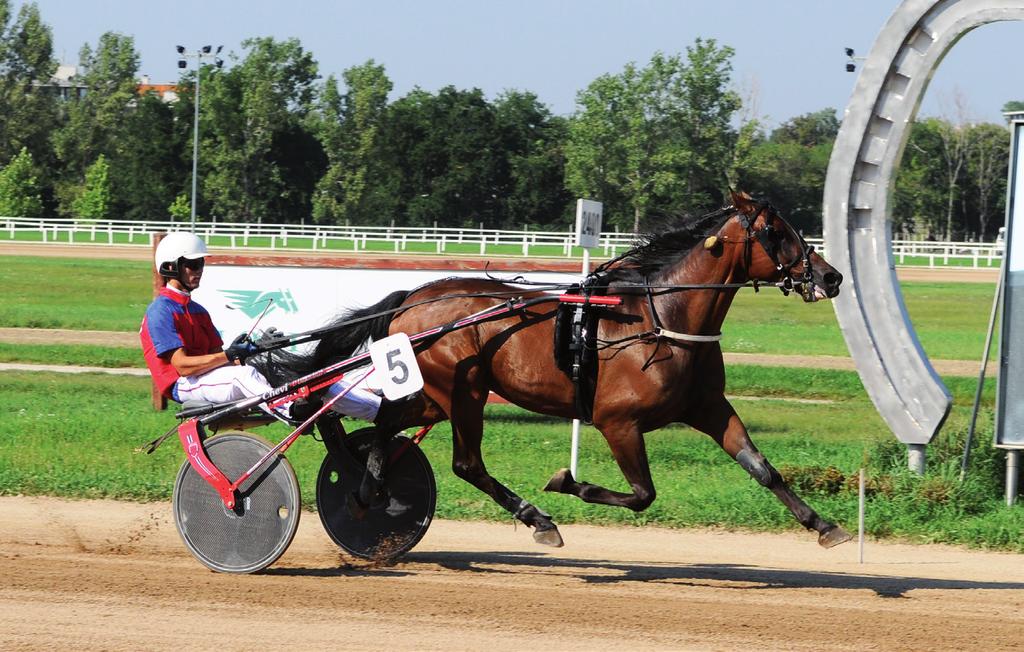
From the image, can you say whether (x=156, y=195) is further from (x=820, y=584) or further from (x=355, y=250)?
(x=820, y=584)

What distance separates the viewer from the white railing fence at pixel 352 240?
42281 millimetres

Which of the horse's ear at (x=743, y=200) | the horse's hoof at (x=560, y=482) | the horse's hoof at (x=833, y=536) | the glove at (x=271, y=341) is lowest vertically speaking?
the horse's hoof at (x=833, y=536)

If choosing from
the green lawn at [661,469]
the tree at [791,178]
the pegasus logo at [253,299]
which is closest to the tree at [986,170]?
the tree at [791,178]

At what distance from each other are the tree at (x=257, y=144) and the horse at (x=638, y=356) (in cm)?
5375

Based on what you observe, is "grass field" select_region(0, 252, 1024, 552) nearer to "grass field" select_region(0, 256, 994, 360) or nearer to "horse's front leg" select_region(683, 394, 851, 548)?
"horse's front leg" select_region(683, 394, 851, 548)

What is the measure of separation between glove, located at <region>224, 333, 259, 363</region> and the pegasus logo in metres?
5.65

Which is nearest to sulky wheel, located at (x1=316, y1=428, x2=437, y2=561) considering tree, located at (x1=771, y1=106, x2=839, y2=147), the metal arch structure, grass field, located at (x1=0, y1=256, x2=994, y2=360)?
the metal arch structure

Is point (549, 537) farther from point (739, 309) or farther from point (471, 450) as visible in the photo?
point (739, 309)

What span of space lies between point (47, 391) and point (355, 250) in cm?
2730

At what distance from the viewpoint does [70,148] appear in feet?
218

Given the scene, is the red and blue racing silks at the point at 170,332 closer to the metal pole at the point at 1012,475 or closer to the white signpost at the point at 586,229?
the white signpost at the point at 586,229

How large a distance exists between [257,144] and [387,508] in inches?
2183

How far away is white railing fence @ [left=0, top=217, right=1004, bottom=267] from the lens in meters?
42.3

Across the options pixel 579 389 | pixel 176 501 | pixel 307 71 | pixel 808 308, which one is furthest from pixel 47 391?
pixel 307 71
